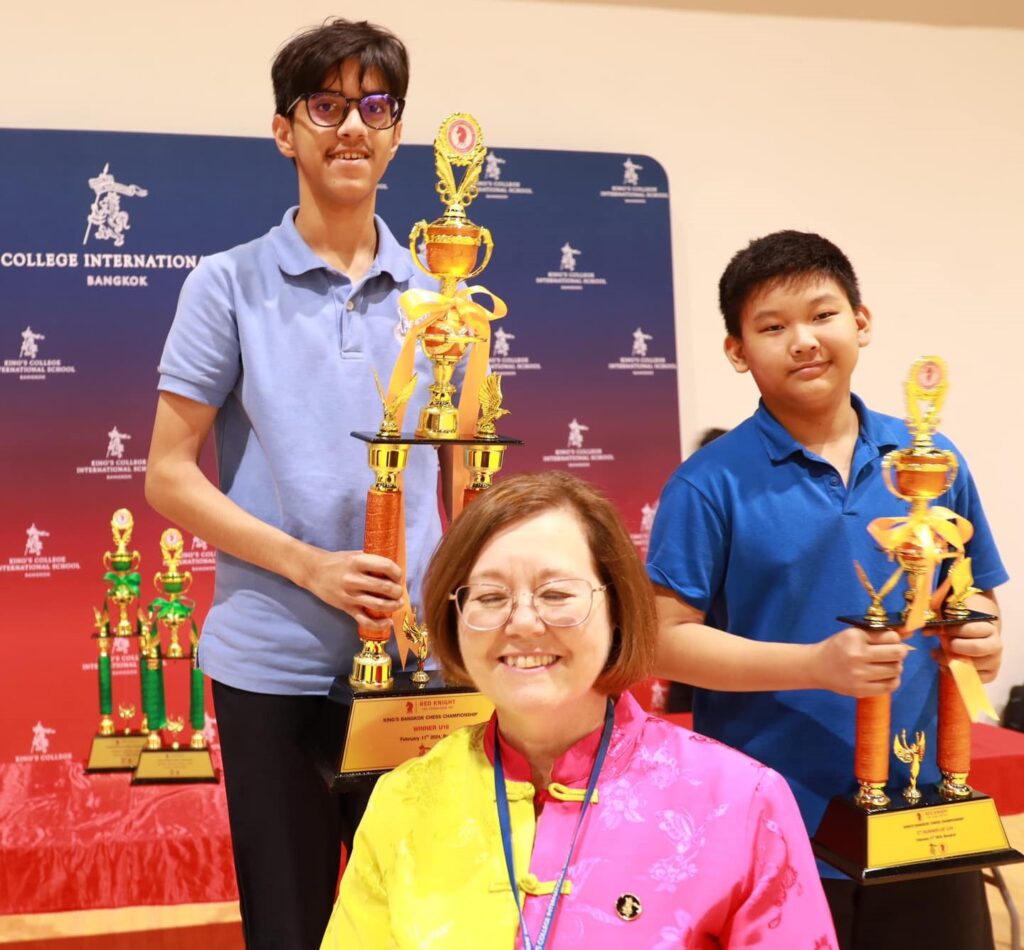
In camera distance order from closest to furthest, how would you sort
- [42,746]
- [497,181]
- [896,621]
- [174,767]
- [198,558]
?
[896,621], [174,767], [42,746], [198,558], [497,181]

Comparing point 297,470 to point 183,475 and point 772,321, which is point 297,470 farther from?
point 772,321

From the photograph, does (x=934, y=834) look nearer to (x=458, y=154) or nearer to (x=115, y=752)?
(x=458, y=154)

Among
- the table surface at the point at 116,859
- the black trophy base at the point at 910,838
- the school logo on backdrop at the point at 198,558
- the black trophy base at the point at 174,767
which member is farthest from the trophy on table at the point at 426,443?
the school logo on backdrop at the point at 198,558

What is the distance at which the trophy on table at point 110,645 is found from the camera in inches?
128

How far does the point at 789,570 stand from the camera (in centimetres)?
167

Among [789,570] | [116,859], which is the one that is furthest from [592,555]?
[116,859]

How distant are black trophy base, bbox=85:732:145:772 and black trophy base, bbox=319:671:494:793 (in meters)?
1.78

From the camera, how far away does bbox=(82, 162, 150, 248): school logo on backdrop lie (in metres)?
3.55

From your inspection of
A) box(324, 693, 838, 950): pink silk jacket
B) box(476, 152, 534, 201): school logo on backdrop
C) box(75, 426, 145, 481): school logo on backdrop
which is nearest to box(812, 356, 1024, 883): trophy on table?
box(324, 693, 838, 950): pink silk jacket

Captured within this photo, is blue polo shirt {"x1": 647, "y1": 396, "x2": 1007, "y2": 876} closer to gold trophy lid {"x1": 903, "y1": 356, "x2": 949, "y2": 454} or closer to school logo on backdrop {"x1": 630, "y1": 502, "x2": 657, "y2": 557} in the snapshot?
gold trophy lid {"x1": 903, "y1": 356, "x2": 949, "y2": 454}

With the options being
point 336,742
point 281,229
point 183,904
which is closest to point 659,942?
point 336,742

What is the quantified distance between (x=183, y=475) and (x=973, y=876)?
123 centimetres

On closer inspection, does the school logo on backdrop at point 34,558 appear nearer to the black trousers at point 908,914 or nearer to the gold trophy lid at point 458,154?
the gold trophy lid at point 458,154

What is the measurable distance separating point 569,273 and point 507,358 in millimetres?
345
